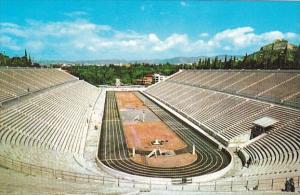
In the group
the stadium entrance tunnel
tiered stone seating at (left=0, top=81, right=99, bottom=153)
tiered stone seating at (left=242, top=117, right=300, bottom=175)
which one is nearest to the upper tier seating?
tiered stone seating at (left=242, top=117, right=300, bottom=175)

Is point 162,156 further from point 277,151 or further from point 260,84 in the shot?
point 260,84

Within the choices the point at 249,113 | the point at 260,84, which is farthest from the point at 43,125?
the point at 260,84

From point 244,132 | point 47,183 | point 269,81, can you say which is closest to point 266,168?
point 244,132

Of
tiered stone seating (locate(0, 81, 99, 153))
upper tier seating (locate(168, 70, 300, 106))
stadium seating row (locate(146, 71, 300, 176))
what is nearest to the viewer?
stadium seating row (locate(146, 71, 300, 176))

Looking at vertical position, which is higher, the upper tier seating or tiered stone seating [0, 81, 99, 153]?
the upper tier seating

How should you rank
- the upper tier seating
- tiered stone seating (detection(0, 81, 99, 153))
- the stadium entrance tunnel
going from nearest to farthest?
1. the stadium entrance tunnel
2. tiered stone seating (detection(0, 81, 99, 153))
3. the upper tier seating

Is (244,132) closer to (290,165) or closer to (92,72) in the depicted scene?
(290,165)

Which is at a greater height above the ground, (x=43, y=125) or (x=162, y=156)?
(x=43, y=125)

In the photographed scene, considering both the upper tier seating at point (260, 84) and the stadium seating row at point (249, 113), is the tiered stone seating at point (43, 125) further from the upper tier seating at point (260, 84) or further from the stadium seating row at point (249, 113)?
the upper tier seating at point (260, 84)

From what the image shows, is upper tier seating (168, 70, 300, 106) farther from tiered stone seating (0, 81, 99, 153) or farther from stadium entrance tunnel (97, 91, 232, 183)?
tiered stone seating (0, 81, 99, 153)

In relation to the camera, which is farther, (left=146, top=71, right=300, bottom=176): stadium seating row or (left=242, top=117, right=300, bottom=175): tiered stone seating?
(left=146, top=71, right=300, bottom=176): stadium seating row

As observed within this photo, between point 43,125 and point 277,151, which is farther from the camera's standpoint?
point 43,125

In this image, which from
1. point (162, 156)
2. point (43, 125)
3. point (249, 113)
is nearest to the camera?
point (162, 156)

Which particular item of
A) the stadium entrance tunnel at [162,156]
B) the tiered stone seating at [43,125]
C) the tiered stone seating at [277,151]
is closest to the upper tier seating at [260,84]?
the tiered stone seating at [277,151]
